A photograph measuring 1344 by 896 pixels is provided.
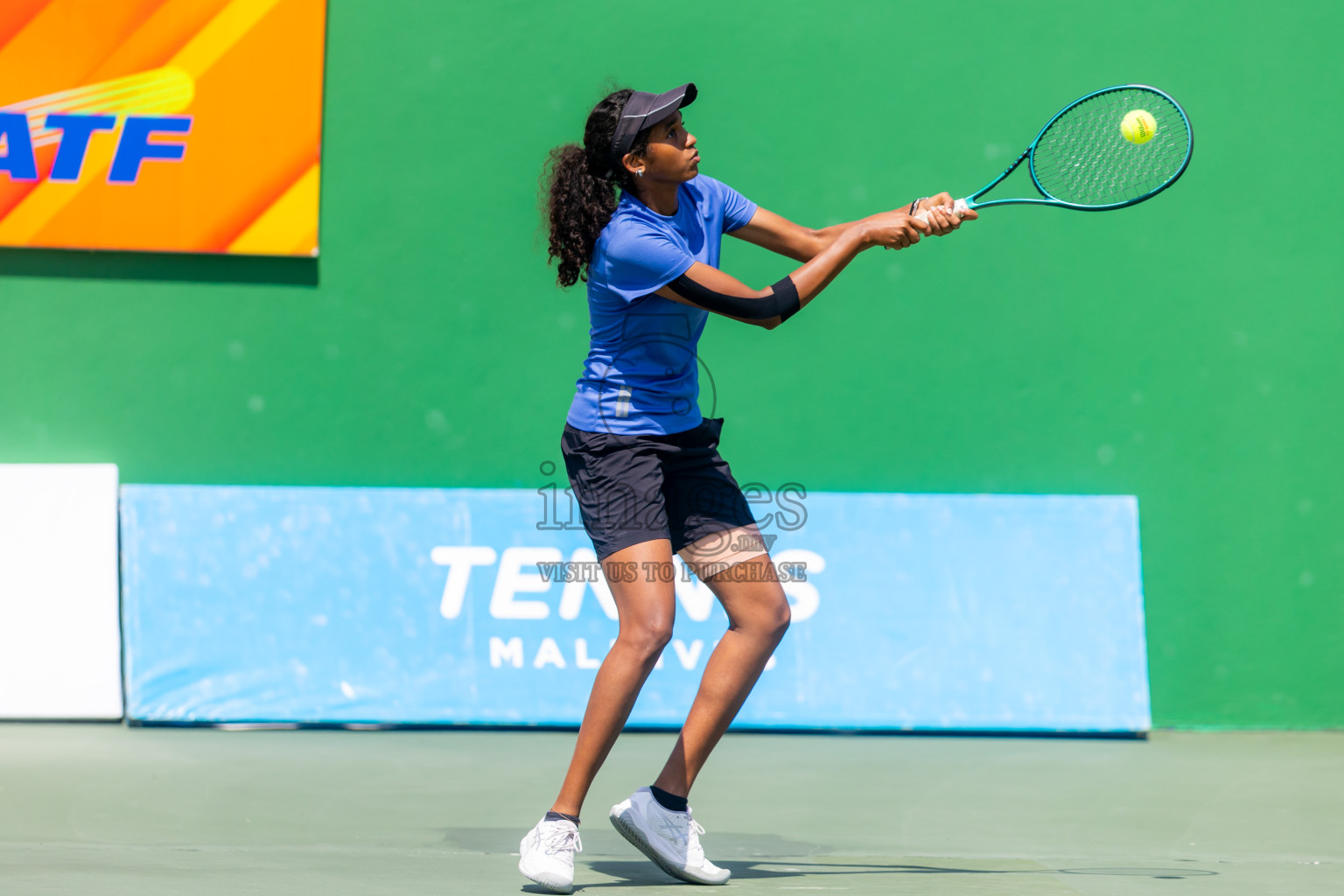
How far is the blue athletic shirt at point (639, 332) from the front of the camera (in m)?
2.26

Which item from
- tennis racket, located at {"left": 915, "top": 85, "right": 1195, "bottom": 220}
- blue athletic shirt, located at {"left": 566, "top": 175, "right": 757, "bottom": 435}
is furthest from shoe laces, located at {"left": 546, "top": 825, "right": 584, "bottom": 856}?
tennis racket, located at {"left": 915, "top": 85, "right": 1195, "bottom": 220}

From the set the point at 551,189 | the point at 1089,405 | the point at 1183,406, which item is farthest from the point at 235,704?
the point at 1183,406

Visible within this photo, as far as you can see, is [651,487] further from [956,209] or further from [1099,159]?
[1099,159]

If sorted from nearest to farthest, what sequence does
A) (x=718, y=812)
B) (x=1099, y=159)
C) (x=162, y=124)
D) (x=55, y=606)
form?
(x=718, y=812) < (x=1099, y=159) < (x=55, y=606) < (x=162, y=124)

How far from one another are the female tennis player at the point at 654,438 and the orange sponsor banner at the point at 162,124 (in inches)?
69.8

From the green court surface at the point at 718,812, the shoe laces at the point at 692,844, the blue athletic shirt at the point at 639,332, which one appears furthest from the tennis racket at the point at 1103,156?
the shoe laces at the point at 692,844

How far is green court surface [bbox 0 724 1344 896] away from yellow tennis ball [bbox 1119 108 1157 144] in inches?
63.6

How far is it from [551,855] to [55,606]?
A: 2236 mm

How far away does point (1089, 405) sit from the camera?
3959 millimetres

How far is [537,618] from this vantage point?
373cm

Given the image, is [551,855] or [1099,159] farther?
[1099,159]

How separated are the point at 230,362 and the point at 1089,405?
9.03ft

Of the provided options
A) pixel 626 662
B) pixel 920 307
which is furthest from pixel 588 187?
pixel 920 307

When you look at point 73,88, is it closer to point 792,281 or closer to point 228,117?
point 228,117
